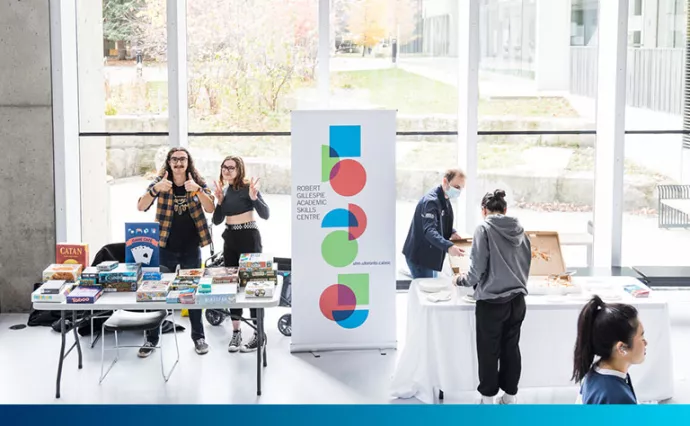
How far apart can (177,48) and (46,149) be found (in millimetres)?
1579

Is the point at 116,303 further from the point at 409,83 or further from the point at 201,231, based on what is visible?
the point at 409,83

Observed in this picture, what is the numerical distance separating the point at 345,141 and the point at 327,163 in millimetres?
229

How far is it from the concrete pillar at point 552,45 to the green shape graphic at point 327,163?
9.20 ft

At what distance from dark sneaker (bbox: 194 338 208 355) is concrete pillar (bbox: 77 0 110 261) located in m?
2.14

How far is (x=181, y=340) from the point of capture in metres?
7.97

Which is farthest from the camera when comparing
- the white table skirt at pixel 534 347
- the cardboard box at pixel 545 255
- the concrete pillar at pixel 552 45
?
the concrete pillar at pixel 552 45

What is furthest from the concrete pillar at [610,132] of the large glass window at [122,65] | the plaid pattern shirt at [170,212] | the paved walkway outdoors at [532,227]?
the large glass window at [122,65]

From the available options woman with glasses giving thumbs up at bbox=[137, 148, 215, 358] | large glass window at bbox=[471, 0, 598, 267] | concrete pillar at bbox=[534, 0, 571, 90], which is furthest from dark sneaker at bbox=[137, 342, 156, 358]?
concrete pillar at bbox=[534, 0, 571, 90]

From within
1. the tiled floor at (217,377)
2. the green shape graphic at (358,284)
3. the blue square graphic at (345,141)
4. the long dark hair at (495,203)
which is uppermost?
the blue square graphic at (345,141)

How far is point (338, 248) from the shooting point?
7445 millimetres

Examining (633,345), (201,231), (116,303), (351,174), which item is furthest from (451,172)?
(633,345)

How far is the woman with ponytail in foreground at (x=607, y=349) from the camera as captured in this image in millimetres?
3391

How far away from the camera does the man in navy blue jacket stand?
276 inches

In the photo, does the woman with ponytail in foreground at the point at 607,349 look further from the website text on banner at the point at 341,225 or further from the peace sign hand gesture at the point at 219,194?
the peace sign hand gesture at the point at 219,194
